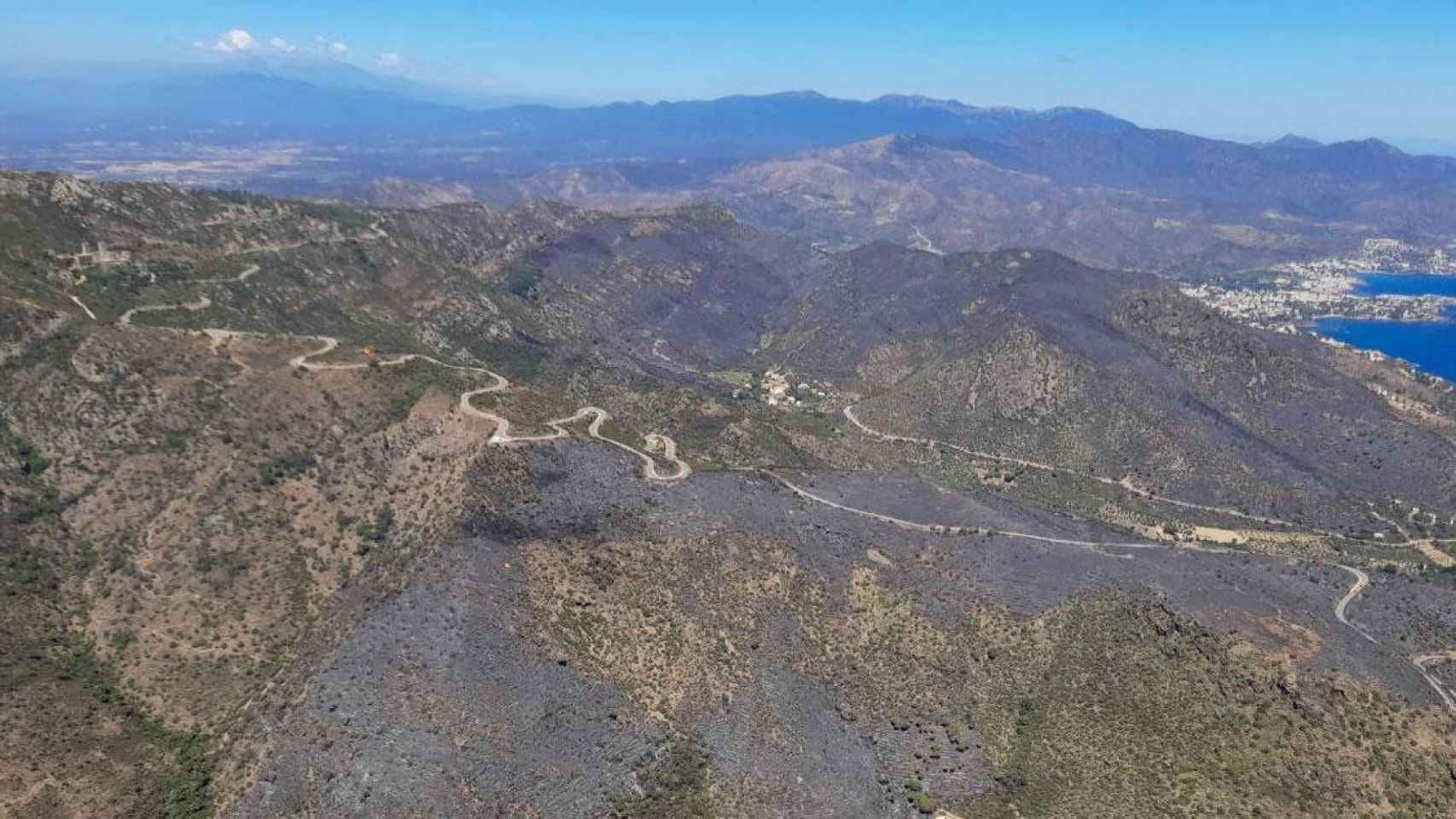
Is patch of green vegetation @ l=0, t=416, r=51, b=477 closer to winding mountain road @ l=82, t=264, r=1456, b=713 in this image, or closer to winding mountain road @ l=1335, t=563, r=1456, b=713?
winding mountain road @ l=82, t=264, r=1456, b=713

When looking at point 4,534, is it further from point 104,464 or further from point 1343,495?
point 1343,495

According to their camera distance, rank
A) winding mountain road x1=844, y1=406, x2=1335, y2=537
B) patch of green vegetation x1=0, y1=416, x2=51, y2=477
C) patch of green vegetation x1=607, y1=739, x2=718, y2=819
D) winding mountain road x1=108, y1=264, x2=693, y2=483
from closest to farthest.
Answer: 1. patch of green vegetation x1=607, y1=739, x2=718, y2=819
2. patch of green vegetation x1=0, y1=416, x2=51, y2=477
3. winding mountain road x1=108, y1=264, x2=693, y2=483
4. winding mountain road x1=844, y1=406, x2=1335, y2=537

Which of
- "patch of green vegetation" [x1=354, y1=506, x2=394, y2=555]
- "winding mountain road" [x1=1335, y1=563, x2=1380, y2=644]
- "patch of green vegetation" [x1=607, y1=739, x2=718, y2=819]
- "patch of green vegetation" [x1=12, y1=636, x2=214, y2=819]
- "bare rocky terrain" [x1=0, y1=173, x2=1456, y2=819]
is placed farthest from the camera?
"winding mountain road" [x1=1335, y1=563, x2=1380, y2=644]

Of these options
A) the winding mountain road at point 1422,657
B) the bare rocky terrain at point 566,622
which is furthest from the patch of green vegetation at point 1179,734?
the winding mountain road at point 1422,657

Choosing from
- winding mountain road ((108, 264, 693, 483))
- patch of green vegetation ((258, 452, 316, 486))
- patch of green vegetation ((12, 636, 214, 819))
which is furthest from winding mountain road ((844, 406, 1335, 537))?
patch of green vegetation ((12, 636, 214, 819))

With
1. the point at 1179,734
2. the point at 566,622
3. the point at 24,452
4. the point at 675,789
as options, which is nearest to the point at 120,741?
the point at 566,622

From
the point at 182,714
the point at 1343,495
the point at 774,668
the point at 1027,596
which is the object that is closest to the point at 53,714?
the point at 182,714

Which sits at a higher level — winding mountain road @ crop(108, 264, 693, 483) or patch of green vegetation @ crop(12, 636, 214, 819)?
winding mountain road @ crop(108, 264, 693, 483)

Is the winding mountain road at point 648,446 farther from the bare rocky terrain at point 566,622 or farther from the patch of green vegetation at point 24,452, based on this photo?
the patch of green vegetation at point 24,452
